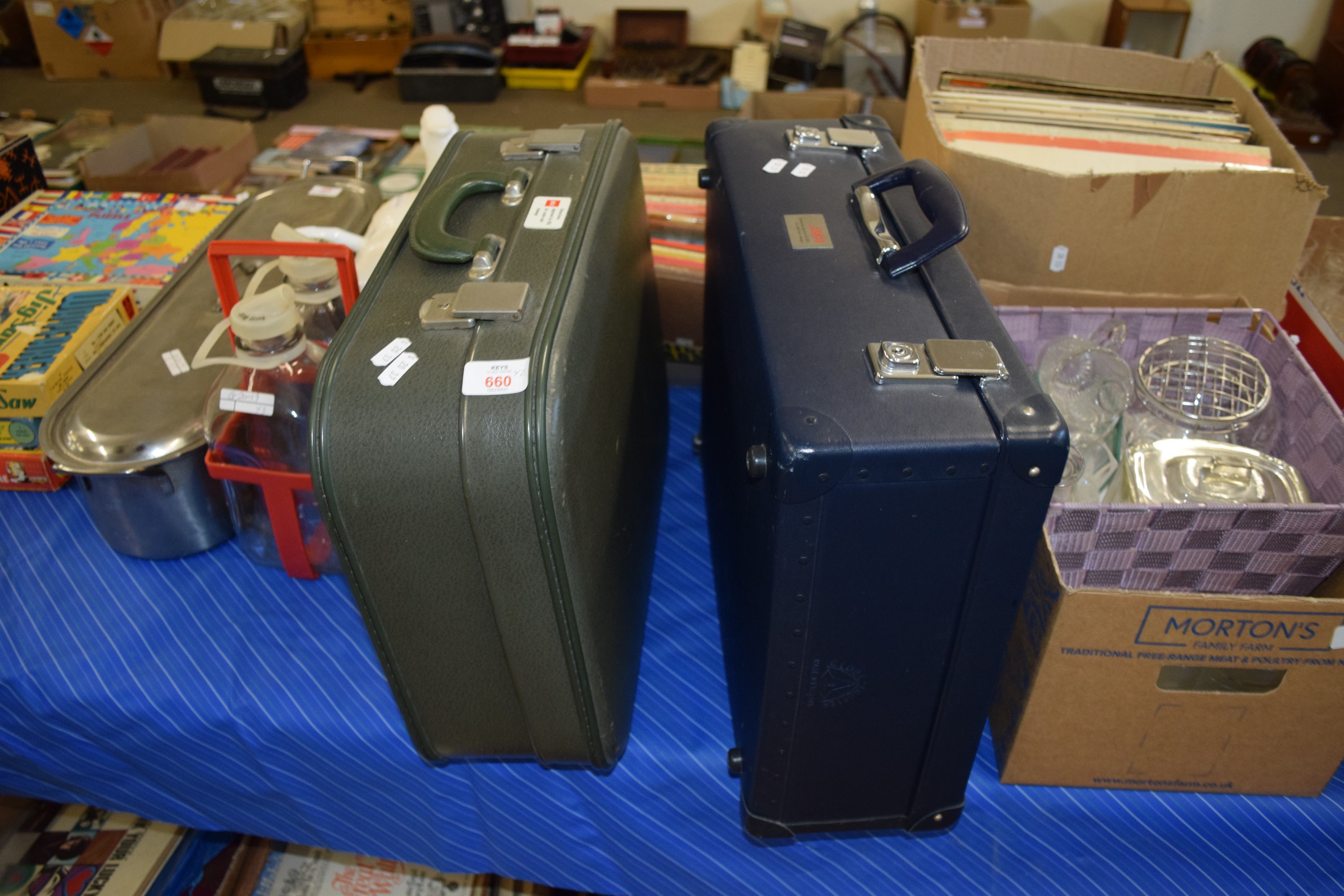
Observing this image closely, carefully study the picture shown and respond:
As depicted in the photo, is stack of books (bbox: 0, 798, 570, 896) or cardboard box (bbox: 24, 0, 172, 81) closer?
→ stack of books (bbox: 0, 798, 570, 896)

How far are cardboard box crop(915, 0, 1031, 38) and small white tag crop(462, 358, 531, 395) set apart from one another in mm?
3077

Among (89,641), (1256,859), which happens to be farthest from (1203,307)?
(89,641)

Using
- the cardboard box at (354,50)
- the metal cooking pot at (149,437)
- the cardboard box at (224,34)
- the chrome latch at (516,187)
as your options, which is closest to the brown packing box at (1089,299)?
the chrome latch at (516,187)

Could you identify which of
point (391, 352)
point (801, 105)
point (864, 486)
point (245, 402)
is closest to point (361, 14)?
point (801, 105)

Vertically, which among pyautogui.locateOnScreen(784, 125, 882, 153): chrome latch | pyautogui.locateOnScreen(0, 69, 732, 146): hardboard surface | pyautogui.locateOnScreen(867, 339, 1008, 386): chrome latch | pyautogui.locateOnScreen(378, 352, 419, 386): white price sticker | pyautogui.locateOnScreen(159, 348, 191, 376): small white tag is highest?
pyautogui.locateOnScreen(784, 125, 882, 153): chrome latch

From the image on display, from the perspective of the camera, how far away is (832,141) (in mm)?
917

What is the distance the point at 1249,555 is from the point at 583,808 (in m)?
0.69

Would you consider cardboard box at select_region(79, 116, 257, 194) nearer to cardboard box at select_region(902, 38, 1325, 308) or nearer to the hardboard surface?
the hardboard surface

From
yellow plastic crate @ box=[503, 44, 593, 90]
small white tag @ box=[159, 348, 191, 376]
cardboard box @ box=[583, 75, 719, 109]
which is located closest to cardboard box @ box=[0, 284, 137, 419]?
small white tag @ box=[159, 348, 191, 376]

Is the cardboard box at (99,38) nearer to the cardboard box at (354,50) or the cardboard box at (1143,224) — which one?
the cardboard box at (354,50)

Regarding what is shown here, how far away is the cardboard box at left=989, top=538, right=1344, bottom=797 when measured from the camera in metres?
0.68

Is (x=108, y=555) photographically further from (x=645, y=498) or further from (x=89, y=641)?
(x=645, y=498)

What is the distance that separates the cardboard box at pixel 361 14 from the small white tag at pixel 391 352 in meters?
3.62

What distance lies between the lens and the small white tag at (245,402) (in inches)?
33.7
